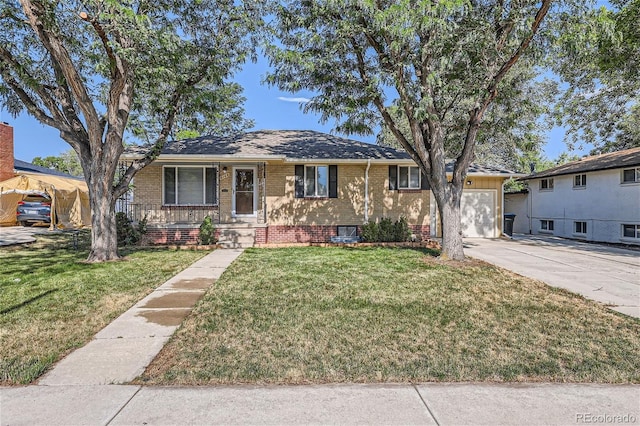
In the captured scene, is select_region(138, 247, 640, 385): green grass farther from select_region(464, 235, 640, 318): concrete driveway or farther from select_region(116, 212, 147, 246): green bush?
select_region(116, 212, 147, 246): green bush

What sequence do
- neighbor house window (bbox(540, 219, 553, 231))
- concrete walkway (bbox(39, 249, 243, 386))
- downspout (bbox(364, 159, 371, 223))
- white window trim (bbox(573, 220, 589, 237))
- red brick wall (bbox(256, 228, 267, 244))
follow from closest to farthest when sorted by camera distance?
concrete walkway (bbox(39, 249, 243, 386)), red brick wall (bbox(256, 228, 267, 244)), downspout (bbox(364, 159, 371, 223)), white window trim (bbox(573, 220, 589, 237)), neighbor house window (bbox(540, 219, 553, 231))

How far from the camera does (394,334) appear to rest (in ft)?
13.4

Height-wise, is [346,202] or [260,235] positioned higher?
[346,202]

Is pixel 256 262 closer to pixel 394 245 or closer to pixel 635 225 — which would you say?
pixel 394 245

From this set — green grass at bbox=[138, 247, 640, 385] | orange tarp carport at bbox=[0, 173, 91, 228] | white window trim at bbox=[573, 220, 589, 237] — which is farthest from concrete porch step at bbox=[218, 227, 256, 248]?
white window trim at bbox=[573, 220, 589, 237]

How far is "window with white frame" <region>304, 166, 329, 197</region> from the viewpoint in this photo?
1320 centimetres

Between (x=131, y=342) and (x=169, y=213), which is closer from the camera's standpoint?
(x=131, y=342)

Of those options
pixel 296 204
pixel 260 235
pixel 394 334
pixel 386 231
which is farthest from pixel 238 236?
pixel 394 334

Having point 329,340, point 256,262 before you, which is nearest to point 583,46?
point 329,340

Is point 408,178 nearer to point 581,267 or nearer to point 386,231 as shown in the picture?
point 386,231

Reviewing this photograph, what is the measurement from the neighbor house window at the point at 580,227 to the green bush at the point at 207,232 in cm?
1674

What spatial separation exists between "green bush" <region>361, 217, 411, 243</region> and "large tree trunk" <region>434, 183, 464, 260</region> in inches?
145

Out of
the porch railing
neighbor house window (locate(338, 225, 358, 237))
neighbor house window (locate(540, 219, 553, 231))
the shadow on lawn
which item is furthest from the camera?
neighbor house window (locate(540, 219, 553, 231))

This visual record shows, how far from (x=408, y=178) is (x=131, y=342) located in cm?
1158
